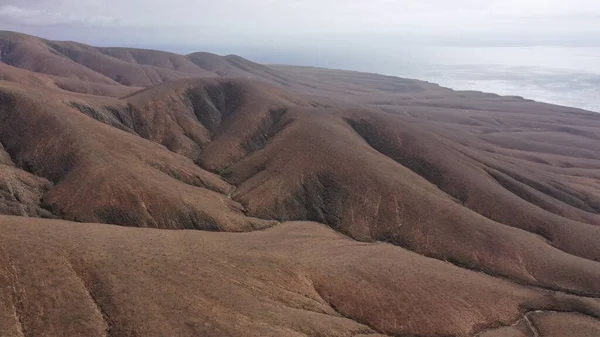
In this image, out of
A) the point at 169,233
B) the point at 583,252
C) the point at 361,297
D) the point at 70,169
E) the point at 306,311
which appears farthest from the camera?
the point at 583,252

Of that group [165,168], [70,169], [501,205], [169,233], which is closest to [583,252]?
[501,205]

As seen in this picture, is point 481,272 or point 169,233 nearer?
point 169,233

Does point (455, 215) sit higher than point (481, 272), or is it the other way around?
point (455, 215)

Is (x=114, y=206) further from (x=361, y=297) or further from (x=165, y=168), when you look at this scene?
(x=361, y=297)

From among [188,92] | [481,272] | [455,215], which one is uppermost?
[188,92]

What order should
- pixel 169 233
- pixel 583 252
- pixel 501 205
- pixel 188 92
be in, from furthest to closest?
pixel 188 92 → pixel 501 205 → pixel 583 252 → pixel 169 233

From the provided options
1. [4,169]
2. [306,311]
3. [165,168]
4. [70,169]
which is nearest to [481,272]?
[306,311]
